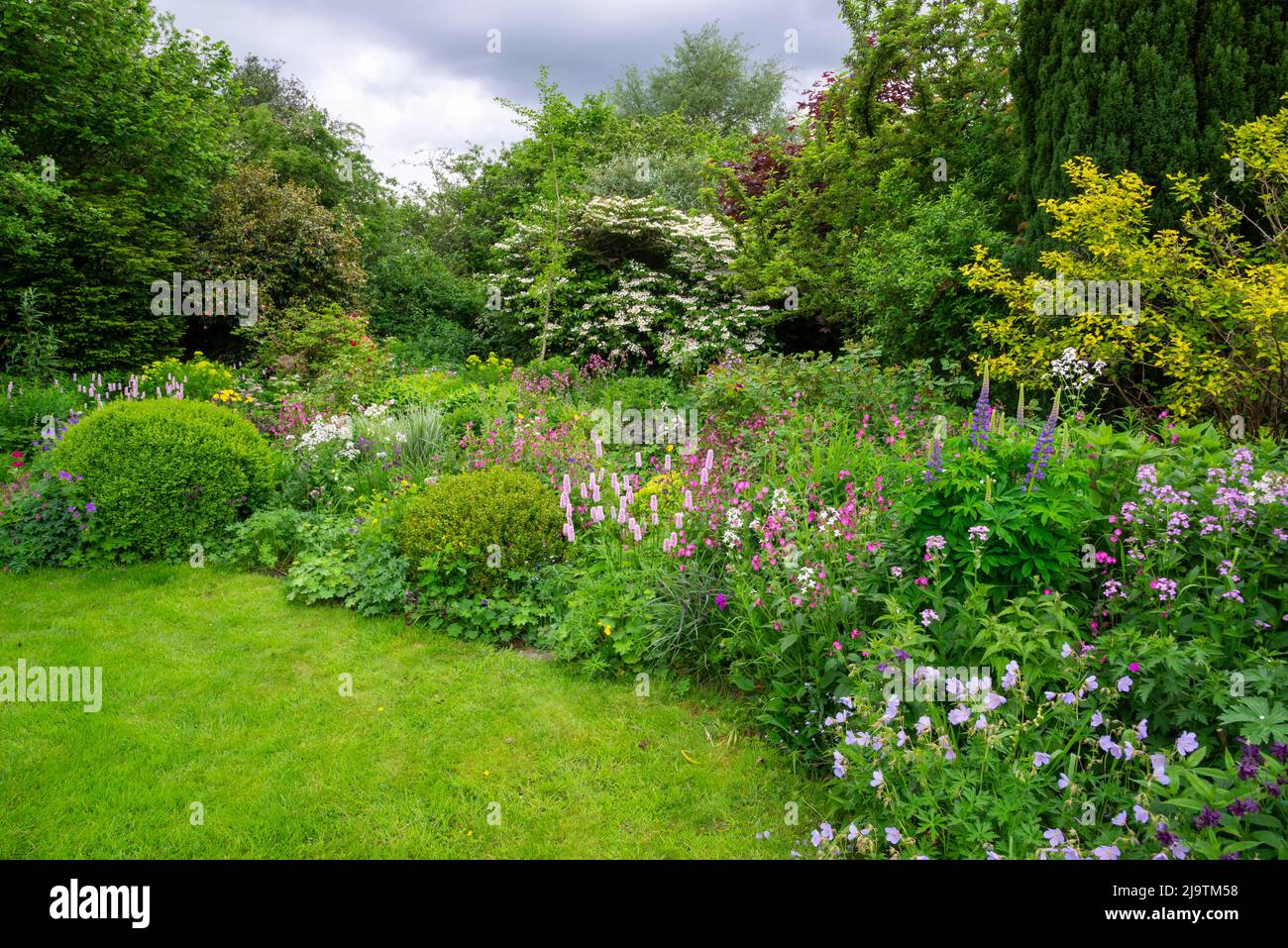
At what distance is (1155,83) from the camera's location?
17.9ft

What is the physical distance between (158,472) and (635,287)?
8.40m

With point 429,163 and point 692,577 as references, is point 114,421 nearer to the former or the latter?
point 692,577

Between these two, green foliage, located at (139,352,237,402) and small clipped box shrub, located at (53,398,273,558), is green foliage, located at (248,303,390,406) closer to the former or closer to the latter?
green foliage, located at (139,352,237,402)

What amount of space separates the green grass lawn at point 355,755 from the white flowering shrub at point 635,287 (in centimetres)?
768

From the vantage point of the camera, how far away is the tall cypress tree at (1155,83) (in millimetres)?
5176

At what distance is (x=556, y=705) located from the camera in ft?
12.7

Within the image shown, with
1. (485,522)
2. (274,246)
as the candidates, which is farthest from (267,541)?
(274,246)

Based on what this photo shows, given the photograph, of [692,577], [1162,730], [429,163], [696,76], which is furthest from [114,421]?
[696,76]


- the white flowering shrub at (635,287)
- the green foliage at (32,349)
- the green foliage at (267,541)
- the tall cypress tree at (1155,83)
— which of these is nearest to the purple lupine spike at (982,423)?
the tall cypress tree at (1155,83)

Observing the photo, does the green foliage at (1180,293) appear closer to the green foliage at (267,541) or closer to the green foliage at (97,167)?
the green foliage at (267,541)

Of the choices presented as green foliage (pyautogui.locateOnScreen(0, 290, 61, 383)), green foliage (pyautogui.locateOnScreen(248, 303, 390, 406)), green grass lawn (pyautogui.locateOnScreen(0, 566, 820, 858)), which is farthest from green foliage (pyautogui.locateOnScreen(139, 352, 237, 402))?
green grass lawn (pyautogui.locateOnScreen(0, 566, 820, 858))

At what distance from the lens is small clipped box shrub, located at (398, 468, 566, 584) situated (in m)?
4.88

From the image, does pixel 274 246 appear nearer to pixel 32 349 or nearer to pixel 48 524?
pixel 32 349

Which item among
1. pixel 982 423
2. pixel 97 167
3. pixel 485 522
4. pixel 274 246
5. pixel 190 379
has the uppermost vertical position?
pixel 97 167
